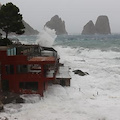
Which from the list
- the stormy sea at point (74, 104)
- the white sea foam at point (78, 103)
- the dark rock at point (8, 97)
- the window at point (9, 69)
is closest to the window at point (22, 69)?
the window at point (9, 69)

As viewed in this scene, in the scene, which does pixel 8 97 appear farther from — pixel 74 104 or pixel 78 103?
pixel 78 103

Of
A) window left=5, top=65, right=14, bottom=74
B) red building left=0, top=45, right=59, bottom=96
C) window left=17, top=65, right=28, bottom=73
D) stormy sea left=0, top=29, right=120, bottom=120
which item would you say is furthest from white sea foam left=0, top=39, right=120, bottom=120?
window left=5, top=65, right=14, bottom=74

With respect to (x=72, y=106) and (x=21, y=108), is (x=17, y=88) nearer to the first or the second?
(x=21, y=108)

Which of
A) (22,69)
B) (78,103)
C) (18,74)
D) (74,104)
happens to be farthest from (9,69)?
(78,103)

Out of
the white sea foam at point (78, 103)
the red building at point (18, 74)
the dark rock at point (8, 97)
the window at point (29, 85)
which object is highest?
the red building at point (18, 74)

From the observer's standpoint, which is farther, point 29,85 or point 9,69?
point 29,85

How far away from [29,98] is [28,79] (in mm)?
2077

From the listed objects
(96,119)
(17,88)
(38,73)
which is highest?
(38,73)

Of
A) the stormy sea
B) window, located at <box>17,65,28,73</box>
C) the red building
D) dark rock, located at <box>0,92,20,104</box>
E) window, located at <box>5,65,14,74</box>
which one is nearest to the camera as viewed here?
the stormy sea

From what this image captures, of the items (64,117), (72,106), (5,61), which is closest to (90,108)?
(72,106)

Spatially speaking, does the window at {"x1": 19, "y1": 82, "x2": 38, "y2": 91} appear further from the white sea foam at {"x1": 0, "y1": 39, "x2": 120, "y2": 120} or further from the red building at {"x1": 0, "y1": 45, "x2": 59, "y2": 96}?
the white sea foam at {"x1": 0, "y1": 39, "x2": 120, "y2": 120}

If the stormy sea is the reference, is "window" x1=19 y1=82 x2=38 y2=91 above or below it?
above

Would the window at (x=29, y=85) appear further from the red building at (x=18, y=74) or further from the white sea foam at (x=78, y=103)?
the white sea foam at (x=78, y=103)

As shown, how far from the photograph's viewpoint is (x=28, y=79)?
78.7 ft
